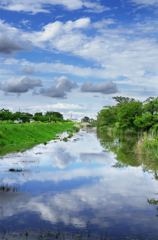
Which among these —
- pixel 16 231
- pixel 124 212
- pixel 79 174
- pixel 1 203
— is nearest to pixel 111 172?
pixel 79 174

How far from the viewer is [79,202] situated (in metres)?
9.65

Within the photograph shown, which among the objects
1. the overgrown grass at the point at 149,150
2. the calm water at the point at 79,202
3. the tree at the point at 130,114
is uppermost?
the tree at the point at 130,114

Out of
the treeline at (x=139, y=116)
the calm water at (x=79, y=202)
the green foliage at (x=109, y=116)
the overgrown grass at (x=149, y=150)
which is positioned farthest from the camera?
the green foliage at (x=109, y=116)

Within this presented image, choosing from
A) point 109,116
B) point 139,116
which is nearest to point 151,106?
point 139,116

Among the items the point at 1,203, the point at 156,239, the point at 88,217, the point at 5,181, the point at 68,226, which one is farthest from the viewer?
the point at 5,181

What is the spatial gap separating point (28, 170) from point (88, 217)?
8.29 meters

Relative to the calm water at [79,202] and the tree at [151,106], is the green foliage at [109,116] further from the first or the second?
the calm water at [79,202]

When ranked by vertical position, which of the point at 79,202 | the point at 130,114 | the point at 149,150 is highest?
the point at 130,114

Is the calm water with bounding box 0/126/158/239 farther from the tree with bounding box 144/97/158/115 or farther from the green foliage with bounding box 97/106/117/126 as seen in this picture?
the green foliage with bounding box 97/106/117/126

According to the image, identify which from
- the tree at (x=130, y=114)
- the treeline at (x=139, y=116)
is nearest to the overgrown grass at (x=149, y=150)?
the treeline at (x=139, y=116)

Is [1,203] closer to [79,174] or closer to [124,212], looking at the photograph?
[124,212]

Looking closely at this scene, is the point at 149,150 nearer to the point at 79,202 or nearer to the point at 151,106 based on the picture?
the point at 79,202

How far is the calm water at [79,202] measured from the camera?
23.7 feet

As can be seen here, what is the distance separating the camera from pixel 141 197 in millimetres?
10430
